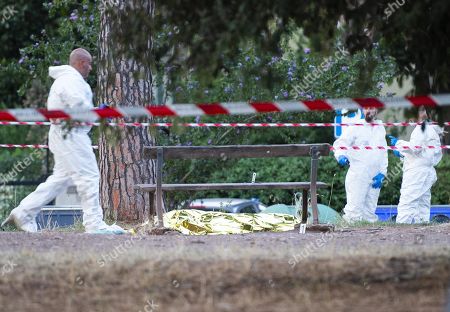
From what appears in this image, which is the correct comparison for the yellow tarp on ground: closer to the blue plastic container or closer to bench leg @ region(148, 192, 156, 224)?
bench leg @ region(148, 192, 156, 224)

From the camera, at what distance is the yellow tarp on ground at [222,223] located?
1124 cm

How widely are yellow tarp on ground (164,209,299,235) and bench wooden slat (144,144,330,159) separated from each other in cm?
84

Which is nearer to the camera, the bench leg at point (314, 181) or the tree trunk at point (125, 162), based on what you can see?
the bench leg at point (314, 181)

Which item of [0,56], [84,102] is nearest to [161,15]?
[84,102]

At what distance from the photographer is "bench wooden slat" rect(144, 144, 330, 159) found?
425 inches

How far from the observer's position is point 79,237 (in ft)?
31.2

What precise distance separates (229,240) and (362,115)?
641cm

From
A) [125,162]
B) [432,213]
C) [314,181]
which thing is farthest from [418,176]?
[125,162]

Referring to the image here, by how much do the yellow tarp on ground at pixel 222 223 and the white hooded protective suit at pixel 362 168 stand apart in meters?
3.35

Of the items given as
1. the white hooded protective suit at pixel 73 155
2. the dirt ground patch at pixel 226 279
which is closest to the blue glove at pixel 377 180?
the white hooded protective suit at pixel 73 155

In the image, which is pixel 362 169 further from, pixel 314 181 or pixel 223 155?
pixel 223 155

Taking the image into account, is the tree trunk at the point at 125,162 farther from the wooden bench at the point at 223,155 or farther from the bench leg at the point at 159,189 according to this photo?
the bench leg at the point at 159,189

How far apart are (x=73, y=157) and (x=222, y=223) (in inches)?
88.8

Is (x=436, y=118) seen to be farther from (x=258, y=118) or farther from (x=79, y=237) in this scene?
(x=258, y=118)
